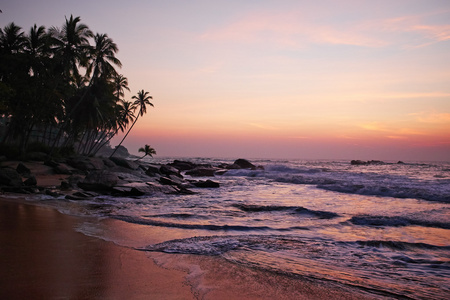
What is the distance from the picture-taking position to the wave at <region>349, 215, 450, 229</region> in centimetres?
775

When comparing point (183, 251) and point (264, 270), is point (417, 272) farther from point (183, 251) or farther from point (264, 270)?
point (183, 251)

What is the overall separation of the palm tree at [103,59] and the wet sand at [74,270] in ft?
93.7

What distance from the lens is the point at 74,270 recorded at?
361cm

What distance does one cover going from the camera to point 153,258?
4406 mm

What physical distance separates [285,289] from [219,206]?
704 cm

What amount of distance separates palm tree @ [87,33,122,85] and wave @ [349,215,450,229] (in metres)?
29.6

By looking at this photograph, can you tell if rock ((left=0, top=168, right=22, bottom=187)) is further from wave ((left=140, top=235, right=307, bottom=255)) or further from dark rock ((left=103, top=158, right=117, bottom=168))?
dark rock ((left=103, top=158, right=117, bottom=168))

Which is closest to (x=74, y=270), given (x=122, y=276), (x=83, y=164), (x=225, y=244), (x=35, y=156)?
(x=122, y=276)

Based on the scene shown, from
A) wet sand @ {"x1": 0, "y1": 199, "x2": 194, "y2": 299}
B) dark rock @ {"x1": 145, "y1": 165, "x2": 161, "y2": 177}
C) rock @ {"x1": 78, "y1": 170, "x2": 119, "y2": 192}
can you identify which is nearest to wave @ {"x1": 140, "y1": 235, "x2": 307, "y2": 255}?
wet sand @ {"x1": 0, "y1": 199, "x2": 194, "y2": 299}

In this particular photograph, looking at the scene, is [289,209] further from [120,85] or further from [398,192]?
[120,85]

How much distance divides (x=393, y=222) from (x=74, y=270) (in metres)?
7.69

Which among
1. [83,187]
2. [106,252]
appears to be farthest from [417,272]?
[83,187]

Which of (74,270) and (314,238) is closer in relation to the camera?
(74,270)

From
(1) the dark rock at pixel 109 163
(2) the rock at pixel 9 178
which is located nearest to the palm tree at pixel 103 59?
(1) the dark rock at pixel 109 163
